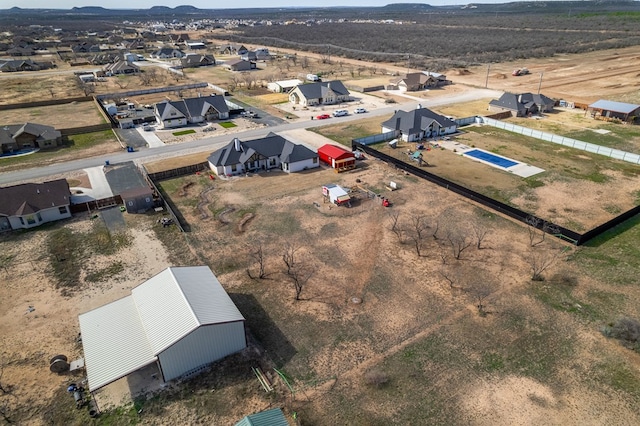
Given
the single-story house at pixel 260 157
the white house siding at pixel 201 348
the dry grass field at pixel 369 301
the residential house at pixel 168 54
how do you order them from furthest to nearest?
1. the residential house at pixel 168 54
2. the single-story house at pixel 260 157
3. the white house siding at pixel 201 348
4. the dry grass field at pixel 369 301

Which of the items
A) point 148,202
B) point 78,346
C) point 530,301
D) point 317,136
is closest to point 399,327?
point 530,301

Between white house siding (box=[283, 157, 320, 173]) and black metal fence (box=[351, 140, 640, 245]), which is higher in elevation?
white house siding (box=[283, 157, 320, 173])

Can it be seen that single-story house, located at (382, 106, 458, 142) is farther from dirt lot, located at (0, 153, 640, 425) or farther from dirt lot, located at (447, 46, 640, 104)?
dirt lot, located at (447, 46, 640, 104)

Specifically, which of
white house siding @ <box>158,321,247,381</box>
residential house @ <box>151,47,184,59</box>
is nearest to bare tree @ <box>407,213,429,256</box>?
white house siding @ <box>158,321,247,381</box>

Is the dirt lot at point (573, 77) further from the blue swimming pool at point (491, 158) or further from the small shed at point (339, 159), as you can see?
the small shed at point (339, 159)

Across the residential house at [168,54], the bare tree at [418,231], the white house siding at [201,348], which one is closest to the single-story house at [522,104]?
the bare tree at [418,231]

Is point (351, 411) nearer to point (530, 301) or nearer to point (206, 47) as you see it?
point (530, 301)
